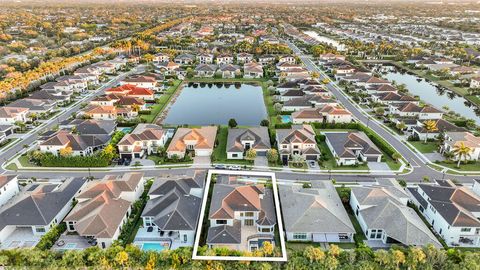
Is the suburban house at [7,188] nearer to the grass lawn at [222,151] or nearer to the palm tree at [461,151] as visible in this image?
the grass lawn at [222,151]

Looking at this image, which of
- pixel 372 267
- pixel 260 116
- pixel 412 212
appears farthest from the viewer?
pixel 260 116

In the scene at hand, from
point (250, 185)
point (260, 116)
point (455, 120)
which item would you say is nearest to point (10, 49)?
point (260, 116)

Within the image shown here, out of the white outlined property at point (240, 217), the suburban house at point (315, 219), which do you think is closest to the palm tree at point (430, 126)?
the suburban house at point (315, 219)

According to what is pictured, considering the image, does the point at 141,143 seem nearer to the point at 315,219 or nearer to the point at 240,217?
the point at 240,217

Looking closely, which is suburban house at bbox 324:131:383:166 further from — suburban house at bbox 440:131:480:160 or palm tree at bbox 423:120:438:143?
suburban house at bbox 440:131:480:160

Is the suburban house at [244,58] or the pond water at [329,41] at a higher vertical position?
the pond water at [329,41]

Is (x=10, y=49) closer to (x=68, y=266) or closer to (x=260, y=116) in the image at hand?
(x=260, y=116)

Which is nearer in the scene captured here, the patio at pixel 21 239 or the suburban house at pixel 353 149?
the patio at pixel 21 239
